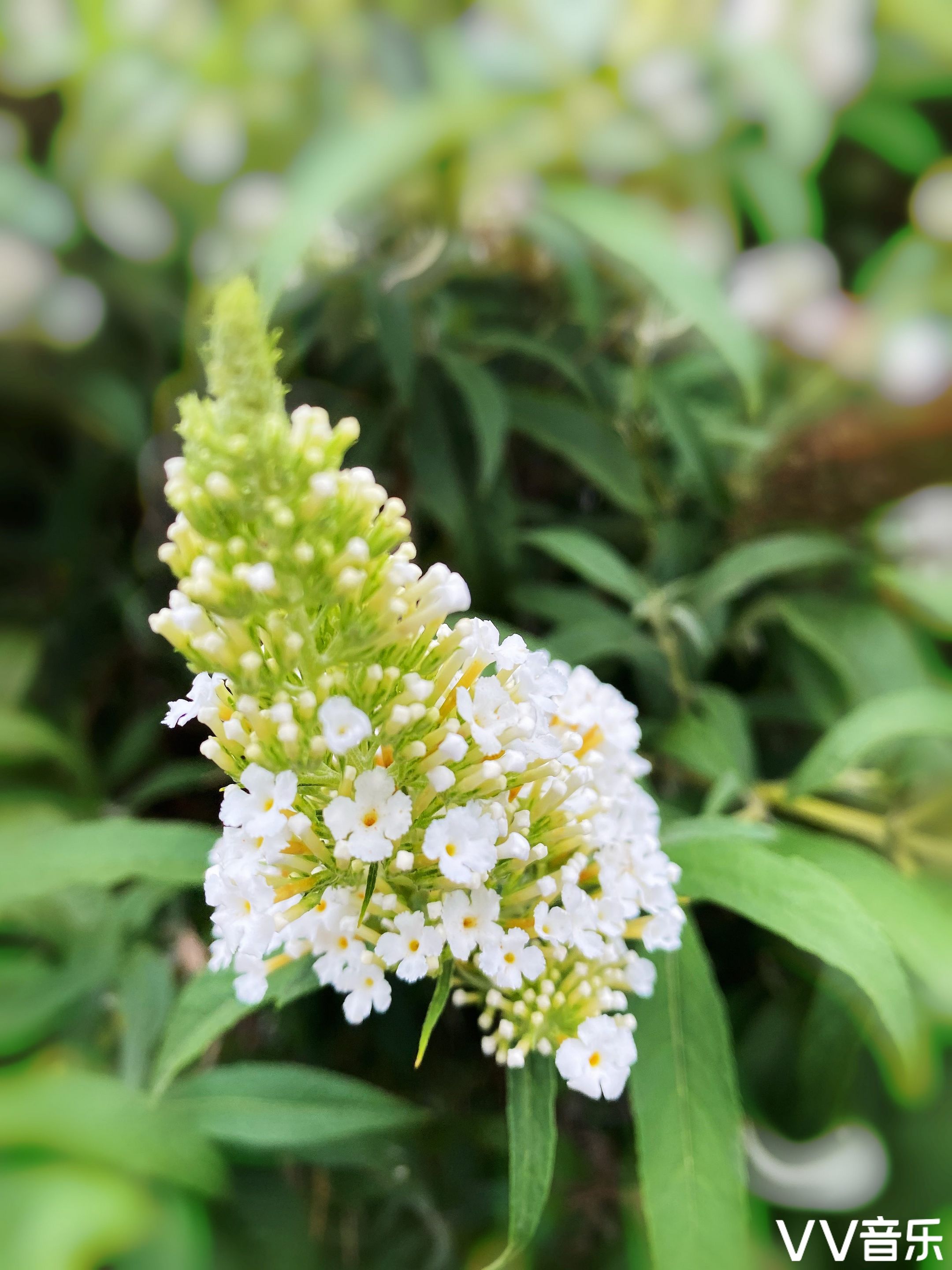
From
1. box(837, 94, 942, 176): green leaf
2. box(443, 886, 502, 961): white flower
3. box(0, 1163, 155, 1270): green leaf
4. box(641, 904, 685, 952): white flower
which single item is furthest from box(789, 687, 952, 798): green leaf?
box(837, 94, 942, 176): green leaf

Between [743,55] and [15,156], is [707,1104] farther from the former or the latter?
[15,156]

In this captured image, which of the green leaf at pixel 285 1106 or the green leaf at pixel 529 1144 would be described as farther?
the green leaf at pixel 285 1106

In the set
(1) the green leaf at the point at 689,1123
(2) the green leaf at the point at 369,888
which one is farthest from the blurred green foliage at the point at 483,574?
(2) the green leaf at the point at 369,888

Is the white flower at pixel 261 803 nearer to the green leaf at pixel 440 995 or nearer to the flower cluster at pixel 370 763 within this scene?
the flower cluster at pixel 370 763

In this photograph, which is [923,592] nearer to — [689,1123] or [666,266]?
[666,266]

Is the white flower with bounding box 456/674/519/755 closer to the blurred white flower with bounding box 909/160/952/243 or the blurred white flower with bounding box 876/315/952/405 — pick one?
the blurred white flower with bounding box 876/315/952/405
